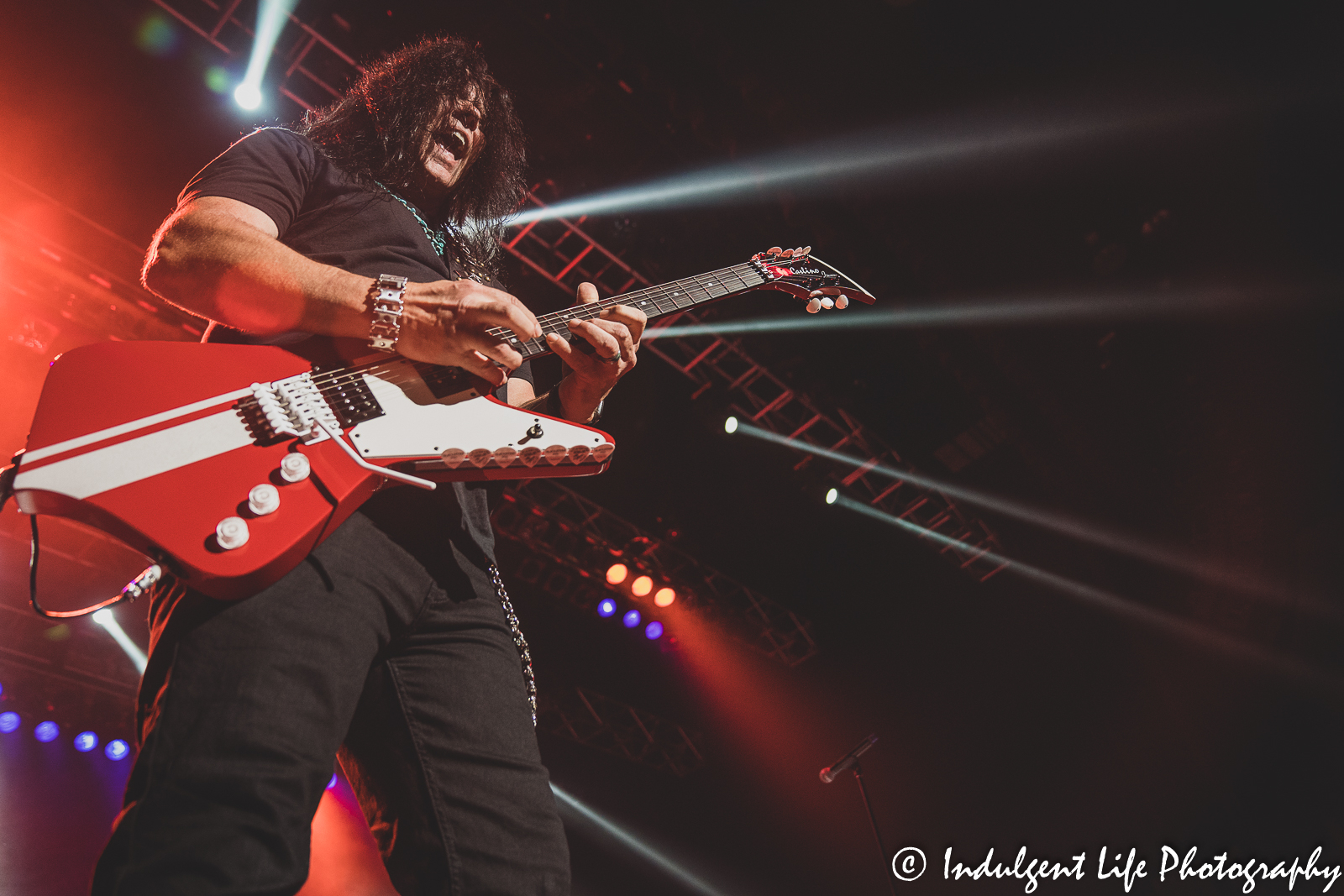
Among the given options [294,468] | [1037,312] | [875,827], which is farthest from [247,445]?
[1037,312]

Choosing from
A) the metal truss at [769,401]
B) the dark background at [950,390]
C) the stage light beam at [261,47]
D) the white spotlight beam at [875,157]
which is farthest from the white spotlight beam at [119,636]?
the white spotlight beam at [875,157]

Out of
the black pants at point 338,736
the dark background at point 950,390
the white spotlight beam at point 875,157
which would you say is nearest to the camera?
the black pants at point 338,736

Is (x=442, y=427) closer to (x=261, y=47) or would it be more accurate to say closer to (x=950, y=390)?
(x=261, y=47)

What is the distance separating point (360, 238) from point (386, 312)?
1.40ft

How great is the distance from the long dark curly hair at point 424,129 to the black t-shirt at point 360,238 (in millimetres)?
187

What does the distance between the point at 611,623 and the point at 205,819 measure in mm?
6404

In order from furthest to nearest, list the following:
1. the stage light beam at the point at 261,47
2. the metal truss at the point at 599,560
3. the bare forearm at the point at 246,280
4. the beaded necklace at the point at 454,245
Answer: the metal truss at the point at 599,560
the stage light beam at the point at 261,47
the beaded necklace at the point at 454,245
the bare forearm at the point at 246,280

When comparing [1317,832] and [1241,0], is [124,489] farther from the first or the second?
[1317,832]

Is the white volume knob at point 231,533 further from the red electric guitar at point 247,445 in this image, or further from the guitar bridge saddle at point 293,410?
the guitar bridge saddle at point 293,410

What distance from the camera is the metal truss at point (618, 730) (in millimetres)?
7082

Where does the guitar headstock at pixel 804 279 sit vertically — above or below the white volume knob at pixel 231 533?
above

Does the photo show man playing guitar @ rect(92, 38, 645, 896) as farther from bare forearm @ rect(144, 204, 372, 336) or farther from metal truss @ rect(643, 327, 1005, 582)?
metal truss @ rect(643, 327, 1005, 582)

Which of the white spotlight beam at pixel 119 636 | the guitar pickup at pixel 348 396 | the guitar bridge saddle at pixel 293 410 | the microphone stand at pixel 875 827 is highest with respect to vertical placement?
the guitar pickup at pixel 348 396

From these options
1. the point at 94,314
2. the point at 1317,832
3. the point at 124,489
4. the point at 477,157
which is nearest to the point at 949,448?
the point at 1317,832
